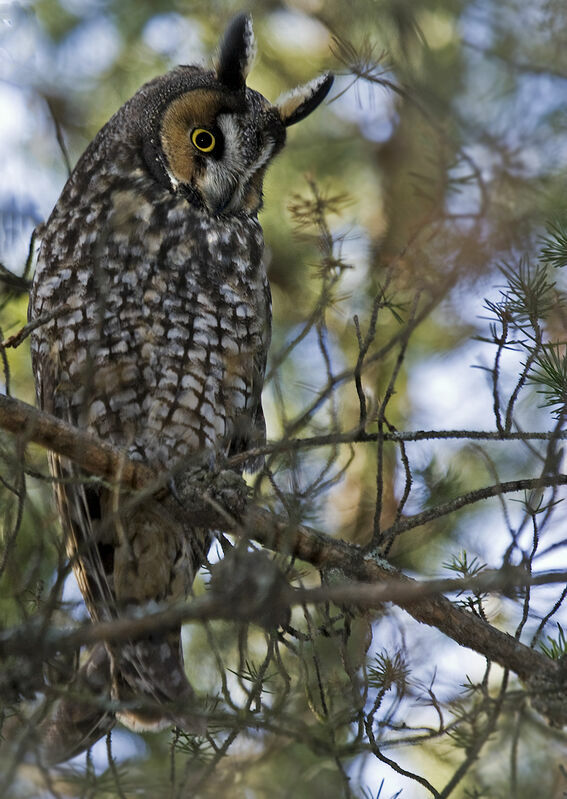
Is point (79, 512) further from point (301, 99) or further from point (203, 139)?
point (301, 99)

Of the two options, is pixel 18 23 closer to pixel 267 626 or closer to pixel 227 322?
pixel 227 322

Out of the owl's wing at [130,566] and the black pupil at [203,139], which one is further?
the black pupil at [203,139]

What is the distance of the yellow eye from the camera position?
315cm

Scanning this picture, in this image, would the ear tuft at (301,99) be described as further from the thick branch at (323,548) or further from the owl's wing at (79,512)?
the thick branch at (323,548)

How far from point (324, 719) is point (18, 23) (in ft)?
8.67

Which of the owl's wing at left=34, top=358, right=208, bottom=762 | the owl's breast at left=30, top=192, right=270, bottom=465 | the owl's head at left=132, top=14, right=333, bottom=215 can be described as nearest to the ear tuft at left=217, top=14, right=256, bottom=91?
the owl's head at left=132, top=14, right=333, bottom=215

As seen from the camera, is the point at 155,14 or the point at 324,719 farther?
the point at 155,14

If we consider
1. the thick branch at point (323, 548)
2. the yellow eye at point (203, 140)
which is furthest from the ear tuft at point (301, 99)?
the thick branch at point (323, 548)

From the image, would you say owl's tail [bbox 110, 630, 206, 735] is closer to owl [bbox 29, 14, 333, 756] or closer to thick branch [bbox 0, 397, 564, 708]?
owl [bbox 29, 14, 333, 756]

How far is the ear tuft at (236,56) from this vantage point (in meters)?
3.21

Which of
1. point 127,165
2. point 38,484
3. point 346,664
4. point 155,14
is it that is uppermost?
point 155,14

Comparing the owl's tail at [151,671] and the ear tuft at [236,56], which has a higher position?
the ear tuft at [236,56]

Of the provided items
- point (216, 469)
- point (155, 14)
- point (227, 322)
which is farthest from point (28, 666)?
point (155, 14)

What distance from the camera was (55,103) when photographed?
12.2ft
